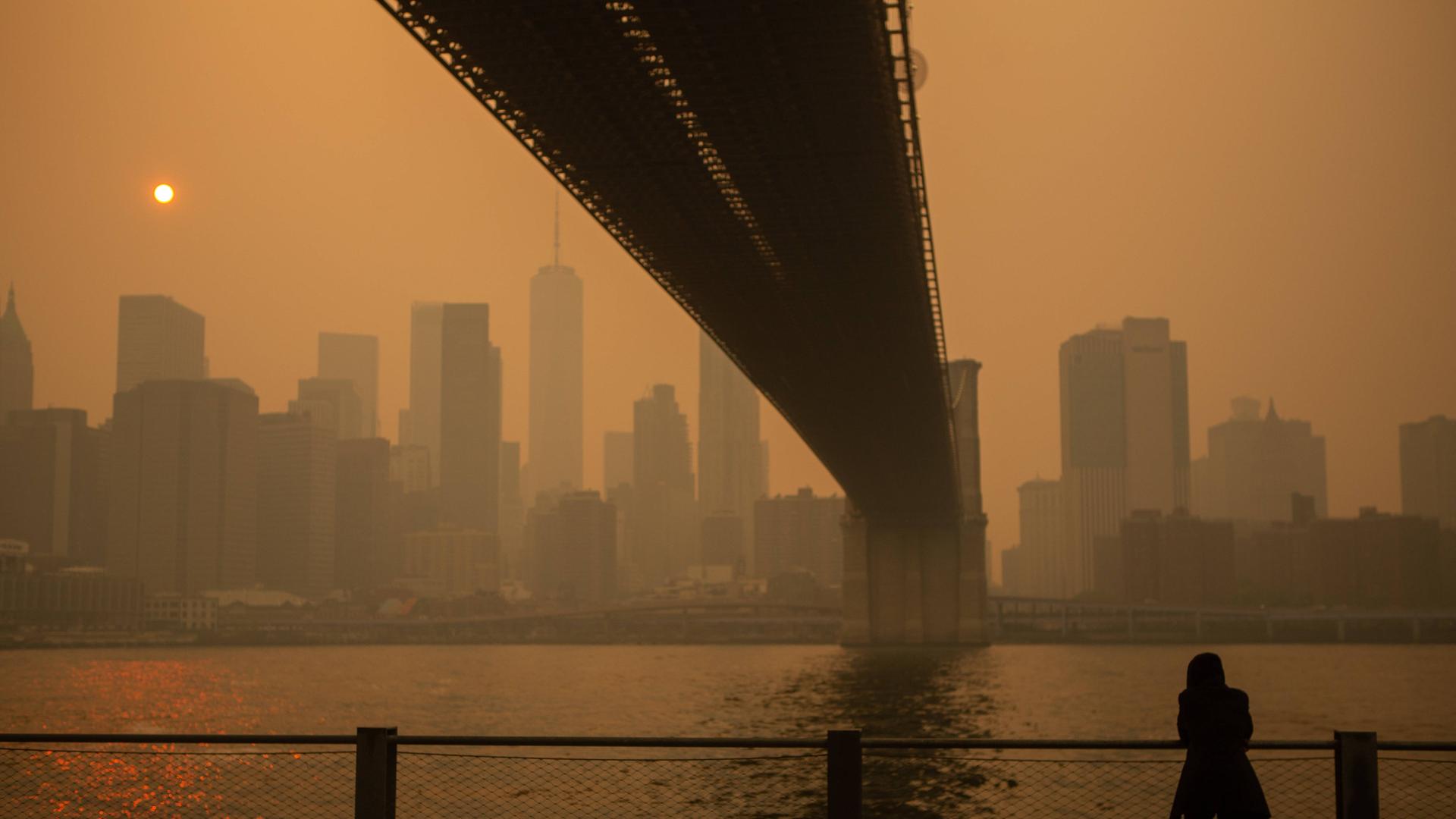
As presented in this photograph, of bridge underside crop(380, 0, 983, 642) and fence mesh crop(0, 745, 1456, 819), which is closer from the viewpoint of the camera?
fence mesh crop(0, 745, 1456, 819)

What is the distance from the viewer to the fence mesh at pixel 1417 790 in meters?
19.5

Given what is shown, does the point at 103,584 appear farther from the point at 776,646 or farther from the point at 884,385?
the point at 884,385

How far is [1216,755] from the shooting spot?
7332 mm

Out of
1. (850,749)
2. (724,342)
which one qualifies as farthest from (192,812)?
(724,342)

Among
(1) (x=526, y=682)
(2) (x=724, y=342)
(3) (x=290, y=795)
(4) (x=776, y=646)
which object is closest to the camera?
(3) (x=290, y=795)

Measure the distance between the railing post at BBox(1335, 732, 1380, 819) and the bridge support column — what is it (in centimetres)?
8760

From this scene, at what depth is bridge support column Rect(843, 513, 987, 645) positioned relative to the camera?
320ft

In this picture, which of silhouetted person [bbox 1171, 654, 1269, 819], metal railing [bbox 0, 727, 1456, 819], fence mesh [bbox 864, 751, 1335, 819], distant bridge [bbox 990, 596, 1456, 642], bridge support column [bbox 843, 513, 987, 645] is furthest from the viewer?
distant bridge [bbox 990, 596, 1456, 642]

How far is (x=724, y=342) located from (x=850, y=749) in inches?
1396

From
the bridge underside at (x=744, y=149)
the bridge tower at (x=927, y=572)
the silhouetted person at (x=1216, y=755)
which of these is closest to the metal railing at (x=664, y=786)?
the silhouetted person at (x=1216, y=755)

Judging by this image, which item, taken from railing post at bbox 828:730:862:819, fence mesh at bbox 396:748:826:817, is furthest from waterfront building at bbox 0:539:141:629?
railing post at bbox 828:730:862:819

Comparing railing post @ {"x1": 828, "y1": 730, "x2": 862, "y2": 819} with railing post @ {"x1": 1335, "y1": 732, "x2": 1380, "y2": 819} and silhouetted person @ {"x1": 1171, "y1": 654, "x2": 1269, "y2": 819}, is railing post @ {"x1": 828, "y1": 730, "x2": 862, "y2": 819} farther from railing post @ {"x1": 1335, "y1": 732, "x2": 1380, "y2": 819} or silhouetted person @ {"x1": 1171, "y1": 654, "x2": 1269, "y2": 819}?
railing post @ {"x1": 1335, "y1": 732, "x2": 1380, "y2": 819}

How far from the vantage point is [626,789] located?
20766 mm

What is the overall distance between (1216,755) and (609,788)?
14.4 m
